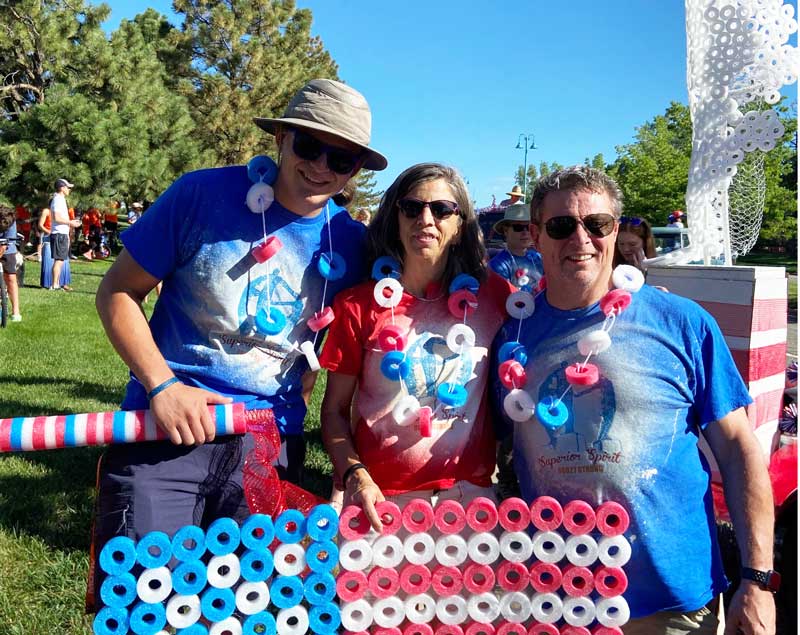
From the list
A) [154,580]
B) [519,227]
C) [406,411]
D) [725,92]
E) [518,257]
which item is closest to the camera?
[154,580]

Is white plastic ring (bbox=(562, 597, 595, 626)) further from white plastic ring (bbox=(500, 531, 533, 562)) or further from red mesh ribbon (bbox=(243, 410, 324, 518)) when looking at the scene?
red mesh ribbon (bbox=(243, 410, 324, 518))

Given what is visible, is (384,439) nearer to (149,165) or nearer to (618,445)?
(618,445)

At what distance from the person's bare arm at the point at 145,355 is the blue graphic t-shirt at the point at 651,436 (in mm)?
1010

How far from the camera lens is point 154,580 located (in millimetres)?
1680

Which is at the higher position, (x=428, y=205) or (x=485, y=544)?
(x=428, y=205)

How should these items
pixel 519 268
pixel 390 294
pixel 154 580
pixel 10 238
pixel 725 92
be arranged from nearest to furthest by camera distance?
pixel 154 580, pixel 390 294, pixel 725 92, pixel 519 268, pixel 10 238

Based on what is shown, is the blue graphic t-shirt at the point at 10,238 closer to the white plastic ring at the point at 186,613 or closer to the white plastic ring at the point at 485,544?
the white plastic ring at the point at 186,613

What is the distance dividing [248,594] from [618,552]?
990mm

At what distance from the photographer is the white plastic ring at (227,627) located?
1.71 m

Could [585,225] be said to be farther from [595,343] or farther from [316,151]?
[316,151]

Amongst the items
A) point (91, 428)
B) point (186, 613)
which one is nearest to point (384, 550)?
point (186, 613)

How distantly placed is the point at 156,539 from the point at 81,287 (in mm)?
15104

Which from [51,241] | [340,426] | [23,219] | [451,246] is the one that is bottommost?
[340,426]

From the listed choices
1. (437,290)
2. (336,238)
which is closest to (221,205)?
(336,238)
